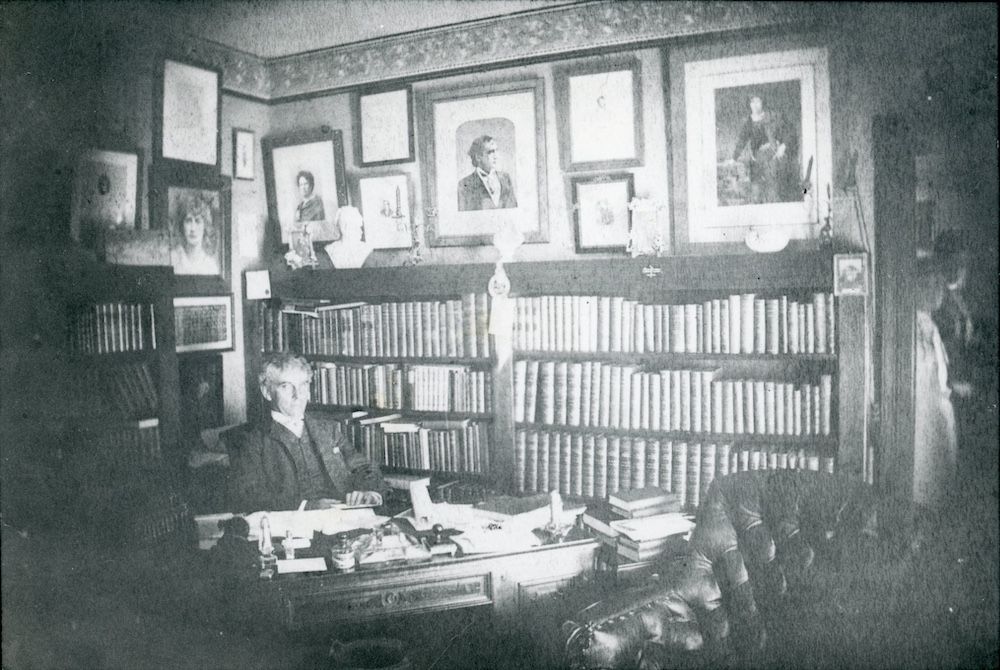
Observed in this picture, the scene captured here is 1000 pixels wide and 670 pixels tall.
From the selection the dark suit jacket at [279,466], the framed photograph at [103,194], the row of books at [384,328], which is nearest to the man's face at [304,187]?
the row of books at [384,328]

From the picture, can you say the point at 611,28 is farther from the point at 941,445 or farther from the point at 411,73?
the point at 941,445

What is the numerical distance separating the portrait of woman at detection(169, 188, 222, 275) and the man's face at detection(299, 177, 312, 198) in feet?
1.35

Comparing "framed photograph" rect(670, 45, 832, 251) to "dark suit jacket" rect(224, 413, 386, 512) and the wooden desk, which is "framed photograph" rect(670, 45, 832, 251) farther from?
"dark suit jacket" rect(224, 413, 386, 512)

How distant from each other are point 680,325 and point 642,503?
708 mm

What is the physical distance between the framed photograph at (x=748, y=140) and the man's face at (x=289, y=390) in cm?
149

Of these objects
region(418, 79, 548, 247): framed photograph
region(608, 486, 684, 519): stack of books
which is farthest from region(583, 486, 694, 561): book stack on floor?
region(418, 79, 548, 247): framed photograph

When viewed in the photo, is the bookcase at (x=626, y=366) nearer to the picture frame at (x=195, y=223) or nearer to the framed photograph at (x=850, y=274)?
the framed photograph at (x=850, y=274)

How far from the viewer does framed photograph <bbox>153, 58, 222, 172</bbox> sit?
2.38m

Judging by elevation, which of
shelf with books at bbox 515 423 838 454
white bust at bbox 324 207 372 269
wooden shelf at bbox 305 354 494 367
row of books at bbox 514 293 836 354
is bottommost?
shelf with books at bbox 515 423 838 454

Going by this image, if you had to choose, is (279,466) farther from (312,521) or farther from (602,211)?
(602,211)

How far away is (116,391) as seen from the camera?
2248mm

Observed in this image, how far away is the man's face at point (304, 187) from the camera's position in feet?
10.2

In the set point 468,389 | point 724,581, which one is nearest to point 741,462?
point 724,581

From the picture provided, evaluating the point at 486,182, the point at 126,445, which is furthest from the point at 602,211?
the point at 126,445
